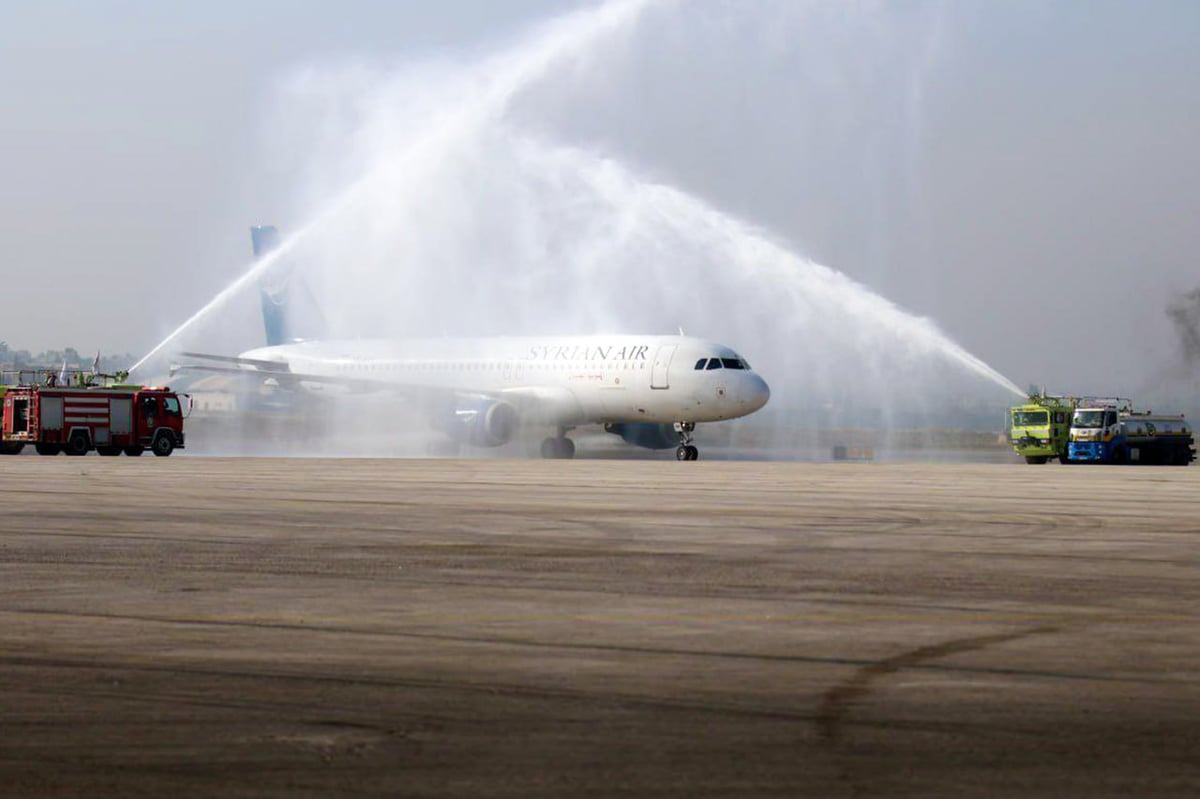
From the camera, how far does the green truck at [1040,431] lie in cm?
6500

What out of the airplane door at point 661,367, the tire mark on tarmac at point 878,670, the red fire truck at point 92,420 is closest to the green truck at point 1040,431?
the airplane door at point 661,367

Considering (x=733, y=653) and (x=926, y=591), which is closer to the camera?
(x=733, y=653)

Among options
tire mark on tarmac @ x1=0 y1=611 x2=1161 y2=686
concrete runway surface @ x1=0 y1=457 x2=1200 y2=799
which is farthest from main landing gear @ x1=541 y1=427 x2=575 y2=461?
tire mark on tarmac @ x1=0 y1=611 x2=1161 y2=686

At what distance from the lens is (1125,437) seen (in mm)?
63344

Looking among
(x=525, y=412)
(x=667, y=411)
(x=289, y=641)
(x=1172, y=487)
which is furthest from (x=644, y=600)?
(x=525, y=412)

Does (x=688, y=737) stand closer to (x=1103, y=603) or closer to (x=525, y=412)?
(x=1103, y=603)

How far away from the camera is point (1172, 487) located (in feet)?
128

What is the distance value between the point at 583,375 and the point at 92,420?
20.2 metres

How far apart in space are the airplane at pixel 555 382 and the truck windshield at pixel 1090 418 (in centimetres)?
1421

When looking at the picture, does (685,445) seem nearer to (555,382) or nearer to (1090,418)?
(555,382)

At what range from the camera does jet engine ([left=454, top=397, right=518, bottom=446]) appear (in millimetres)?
62156

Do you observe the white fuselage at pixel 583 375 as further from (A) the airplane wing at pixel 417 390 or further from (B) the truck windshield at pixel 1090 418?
(B) the truck windshield at pixel 1090 418

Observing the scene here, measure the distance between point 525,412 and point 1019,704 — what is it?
178ft

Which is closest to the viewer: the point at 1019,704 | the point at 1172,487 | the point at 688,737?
the point at 688,737
